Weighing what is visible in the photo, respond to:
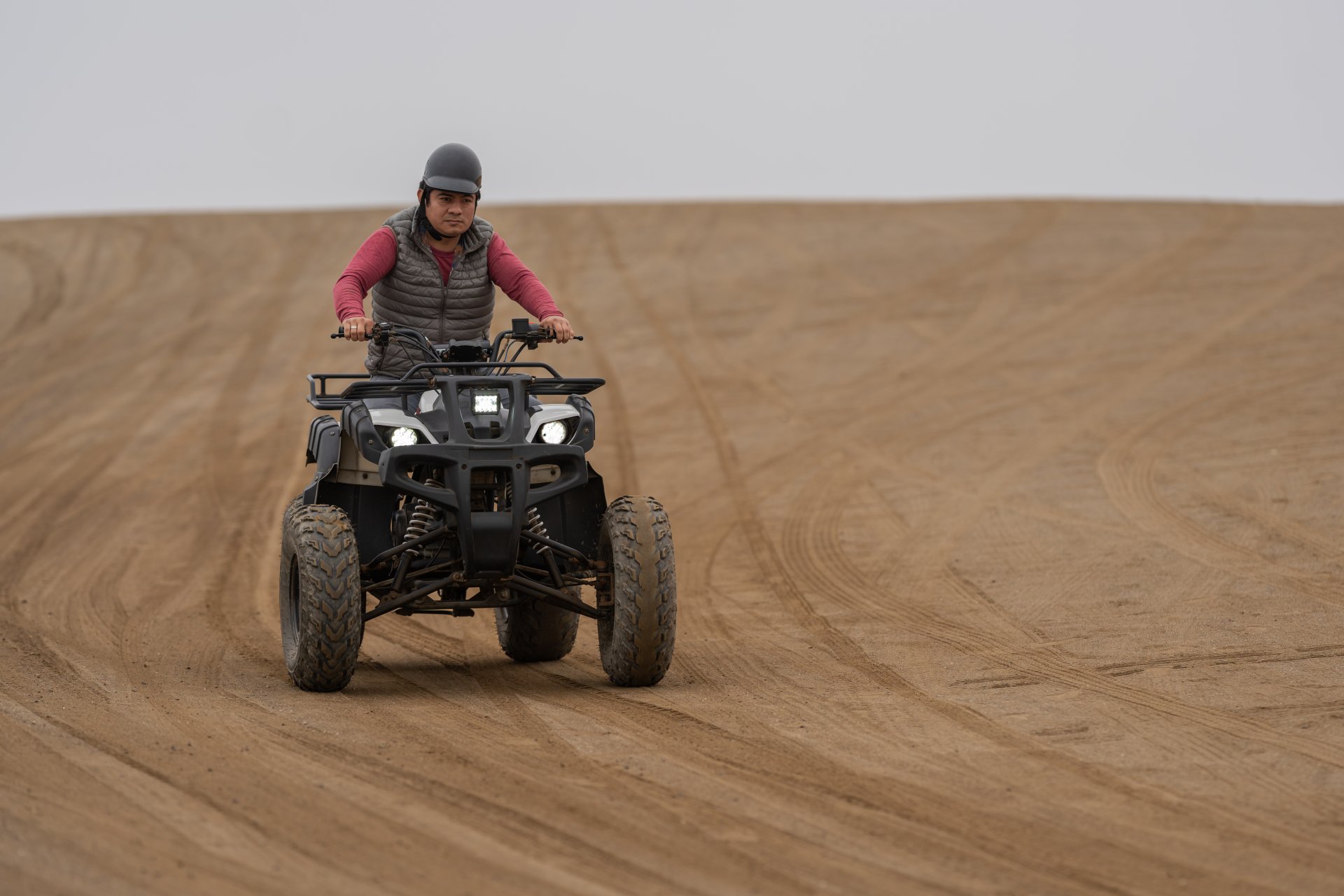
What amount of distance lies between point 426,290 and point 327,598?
68.0 inches

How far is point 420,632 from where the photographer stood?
32.7 ft

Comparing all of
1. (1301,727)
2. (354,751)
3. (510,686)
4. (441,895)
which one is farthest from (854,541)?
(441,895)

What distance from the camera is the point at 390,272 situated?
8.24 metres

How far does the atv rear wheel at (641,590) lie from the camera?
741 centimetres

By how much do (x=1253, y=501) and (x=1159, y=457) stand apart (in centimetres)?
191

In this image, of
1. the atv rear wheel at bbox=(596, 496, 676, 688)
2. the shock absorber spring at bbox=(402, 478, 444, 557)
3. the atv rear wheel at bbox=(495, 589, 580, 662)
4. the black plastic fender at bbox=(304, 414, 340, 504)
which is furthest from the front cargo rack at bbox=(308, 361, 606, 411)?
the atv rear wheel at bbox=(495, 589, 580, 662)

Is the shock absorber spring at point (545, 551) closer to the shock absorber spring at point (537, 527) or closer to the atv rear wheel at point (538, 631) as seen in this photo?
the shock absorber spring at point (537, 527)

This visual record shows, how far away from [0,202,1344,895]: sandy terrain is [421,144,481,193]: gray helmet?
7.78ft

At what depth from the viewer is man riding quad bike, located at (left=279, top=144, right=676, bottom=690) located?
7.34 metres

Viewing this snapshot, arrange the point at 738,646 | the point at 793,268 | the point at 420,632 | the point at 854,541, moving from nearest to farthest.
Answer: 1. the point at 738,646
2. the point at 420,632
3. the point at 854,541
4. the point at 793,268

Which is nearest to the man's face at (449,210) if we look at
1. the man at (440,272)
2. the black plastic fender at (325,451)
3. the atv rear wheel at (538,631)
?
the man at (440,272)

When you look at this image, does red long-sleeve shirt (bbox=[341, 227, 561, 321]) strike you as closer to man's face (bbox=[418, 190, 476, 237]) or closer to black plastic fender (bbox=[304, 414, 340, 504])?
man's face (bbox=[418, 190, 476, 237])

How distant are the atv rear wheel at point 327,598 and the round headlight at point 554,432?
966 mm

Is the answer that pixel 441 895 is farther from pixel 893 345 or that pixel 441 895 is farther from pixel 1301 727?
pixel 893 345
